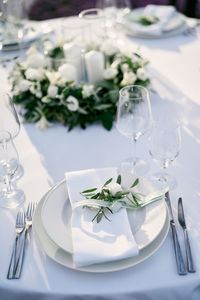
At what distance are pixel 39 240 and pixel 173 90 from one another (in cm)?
98

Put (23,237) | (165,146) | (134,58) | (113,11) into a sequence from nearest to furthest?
1. (23,237)
2. (165,146)
3. (134,58)
4. (113,11)

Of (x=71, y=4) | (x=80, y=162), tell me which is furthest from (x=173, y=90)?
(x=71, y=4)

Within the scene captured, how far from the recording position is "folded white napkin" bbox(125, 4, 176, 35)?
79.3 inches

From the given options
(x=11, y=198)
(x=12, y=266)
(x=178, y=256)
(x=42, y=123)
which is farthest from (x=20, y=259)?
(x=42, y=123)

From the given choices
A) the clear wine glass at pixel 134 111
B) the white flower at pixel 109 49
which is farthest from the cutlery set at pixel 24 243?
the white flower at pixel 109 49

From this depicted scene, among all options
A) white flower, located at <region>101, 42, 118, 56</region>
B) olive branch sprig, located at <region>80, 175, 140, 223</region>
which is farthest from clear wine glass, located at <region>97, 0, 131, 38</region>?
olive branch sprig, located at <region>80, 175, 140, 223</region>

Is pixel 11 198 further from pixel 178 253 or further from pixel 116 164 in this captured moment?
pixel 178 253

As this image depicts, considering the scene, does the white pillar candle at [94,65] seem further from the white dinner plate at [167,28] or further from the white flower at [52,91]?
the white dinner plate at [167,28]

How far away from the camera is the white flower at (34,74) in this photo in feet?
4.94

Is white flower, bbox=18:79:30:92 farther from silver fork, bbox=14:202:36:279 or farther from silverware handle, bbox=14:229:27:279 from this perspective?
silverware handle, bbox=14:229:27:279

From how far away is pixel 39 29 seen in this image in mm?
2168

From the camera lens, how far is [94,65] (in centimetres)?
155

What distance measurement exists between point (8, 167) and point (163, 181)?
0.49m

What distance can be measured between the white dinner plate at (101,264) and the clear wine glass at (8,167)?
6.8 inches
